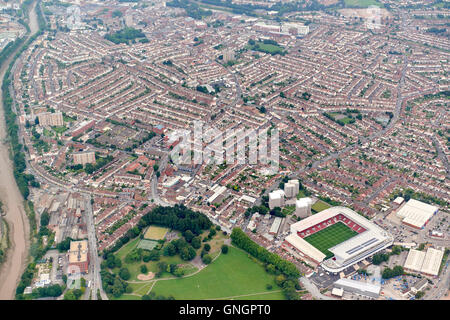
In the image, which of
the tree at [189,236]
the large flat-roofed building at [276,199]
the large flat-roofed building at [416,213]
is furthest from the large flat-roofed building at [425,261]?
the tree at [189,236]

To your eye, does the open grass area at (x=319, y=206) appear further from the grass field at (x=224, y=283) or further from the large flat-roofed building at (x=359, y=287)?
the large flat-roofed building at (x=359, y=287)

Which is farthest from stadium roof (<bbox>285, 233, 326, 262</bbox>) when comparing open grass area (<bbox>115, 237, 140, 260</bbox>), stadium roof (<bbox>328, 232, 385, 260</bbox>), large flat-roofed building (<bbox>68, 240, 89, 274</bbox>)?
large flat-roofed building (<bbox>68, 240, 89, 274</bbox>)

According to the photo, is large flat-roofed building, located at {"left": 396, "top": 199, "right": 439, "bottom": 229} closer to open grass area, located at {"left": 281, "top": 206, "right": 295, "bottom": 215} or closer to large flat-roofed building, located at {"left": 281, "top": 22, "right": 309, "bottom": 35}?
open grass area, located at {"left": 281, "top": 206, "right": 295, "bottom": 215}

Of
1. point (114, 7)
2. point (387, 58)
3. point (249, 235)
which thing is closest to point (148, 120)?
point (249, 235)

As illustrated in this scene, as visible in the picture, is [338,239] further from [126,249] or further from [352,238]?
[126,249]

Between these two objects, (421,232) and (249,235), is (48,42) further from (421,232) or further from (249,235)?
(421,232)
